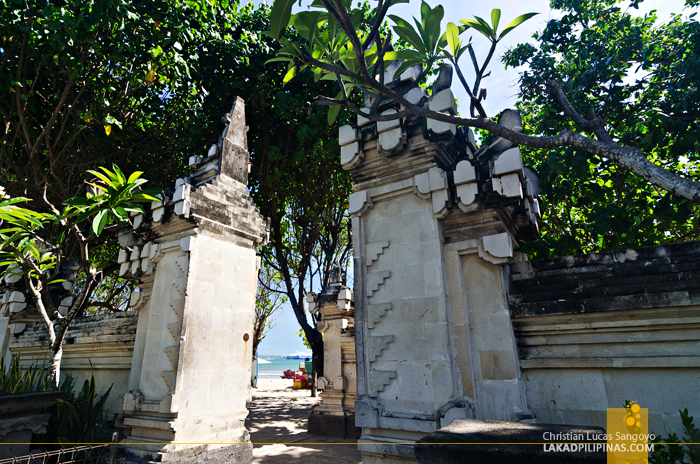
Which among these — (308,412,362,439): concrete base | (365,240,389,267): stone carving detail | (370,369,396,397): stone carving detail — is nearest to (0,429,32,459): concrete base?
(370,369,396,397): stone carving detail

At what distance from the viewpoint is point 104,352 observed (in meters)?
7.75

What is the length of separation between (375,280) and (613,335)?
2804mm

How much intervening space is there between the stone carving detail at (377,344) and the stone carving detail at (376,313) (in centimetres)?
17

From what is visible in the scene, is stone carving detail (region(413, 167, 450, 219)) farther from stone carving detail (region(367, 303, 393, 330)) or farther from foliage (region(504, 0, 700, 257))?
foliage (region(504, 0, 700, 257))

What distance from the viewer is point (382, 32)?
12609 millimetres

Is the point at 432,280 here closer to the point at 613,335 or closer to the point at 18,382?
the point at 613,335

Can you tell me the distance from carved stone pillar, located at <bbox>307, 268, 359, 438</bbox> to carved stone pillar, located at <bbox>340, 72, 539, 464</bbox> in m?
5.98

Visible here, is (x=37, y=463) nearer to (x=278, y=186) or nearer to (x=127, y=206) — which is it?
(x=127, y=206)

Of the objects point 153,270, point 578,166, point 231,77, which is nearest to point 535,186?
point 578,166

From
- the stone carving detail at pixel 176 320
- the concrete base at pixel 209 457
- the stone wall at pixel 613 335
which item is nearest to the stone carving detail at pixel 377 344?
the stone wall at pixel 613 335

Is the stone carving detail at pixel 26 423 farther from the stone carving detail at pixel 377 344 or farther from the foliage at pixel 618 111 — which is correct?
the foliage at pixel 618 111

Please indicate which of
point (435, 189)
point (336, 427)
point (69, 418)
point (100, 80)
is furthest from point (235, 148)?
point (336, 427)

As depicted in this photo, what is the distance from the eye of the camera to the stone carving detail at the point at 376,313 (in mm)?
5129

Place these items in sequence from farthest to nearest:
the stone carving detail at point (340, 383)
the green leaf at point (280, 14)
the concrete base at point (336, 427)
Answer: the stone carving detail at point (340, 383), the concrete base at point (336, 427), the green leaf at point (280, 14)
